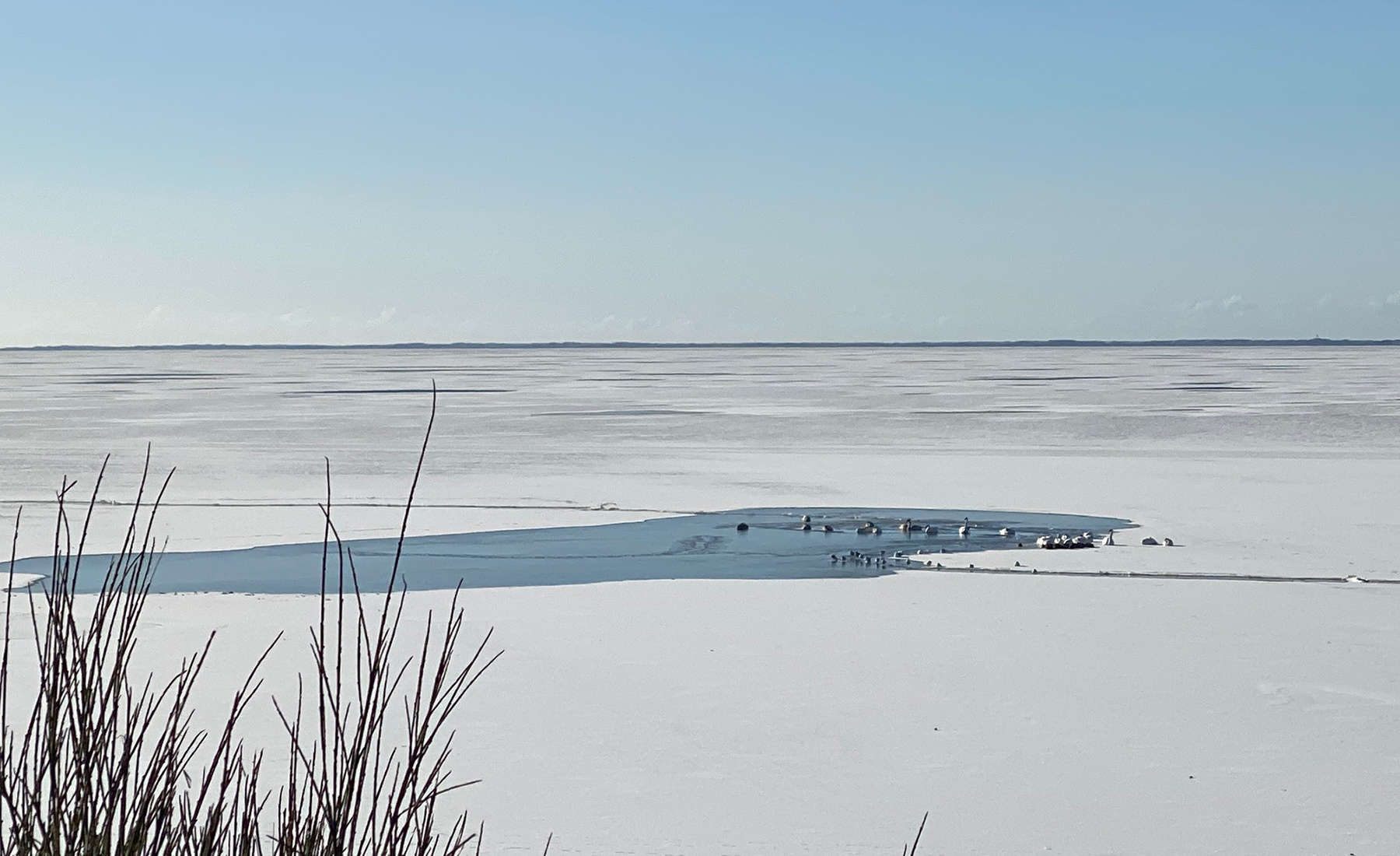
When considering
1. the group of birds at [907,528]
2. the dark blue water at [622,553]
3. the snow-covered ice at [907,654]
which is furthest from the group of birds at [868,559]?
the group of birds at [907,528]

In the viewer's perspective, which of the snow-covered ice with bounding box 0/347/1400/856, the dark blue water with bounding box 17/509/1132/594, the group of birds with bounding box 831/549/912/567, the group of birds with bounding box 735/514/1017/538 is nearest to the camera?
the snow-covered ice with bounding box 0/347/1400/856

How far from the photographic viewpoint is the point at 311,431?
23.0m

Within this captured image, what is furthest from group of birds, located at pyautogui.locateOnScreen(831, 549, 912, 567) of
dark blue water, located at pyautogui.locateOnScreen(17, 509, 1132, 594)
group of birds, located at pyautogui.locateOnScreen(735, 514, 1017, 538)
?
group of birds, located at pyautogui.locateOnScreen(735, 514, 1017, 538)

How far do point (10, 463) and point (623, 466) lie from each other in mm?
7103

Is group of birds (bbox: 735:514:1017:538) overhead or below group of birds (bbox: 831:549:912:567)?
overhead

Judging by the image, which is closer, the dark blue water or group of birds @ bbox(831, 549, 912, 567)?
the dark blue water

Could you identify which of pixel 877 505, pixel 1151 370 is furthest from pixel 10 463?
pixel 1151 370

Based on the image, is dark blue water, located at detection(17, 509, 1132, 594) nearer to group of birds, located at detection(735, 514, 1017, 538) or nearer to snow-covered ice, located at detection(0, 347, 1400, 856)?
group of birds, located at detection(735, 514, 1017, 538)

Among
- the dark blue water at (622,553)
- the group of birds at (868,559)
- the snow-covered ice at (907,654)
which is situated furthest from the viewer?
the group of birds at (868,559)

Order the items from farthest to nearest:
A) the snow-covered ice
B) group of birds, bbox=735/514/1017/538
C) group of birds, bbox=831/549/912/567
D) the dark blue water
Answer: group of birds, bbox=735/514/1017/538 → group of birds, bbox=831/549/912/567 → the dark blue water → the snow-covered ice

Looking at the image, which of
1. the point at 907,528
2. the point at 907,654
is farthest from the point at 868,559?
the point at 907,654

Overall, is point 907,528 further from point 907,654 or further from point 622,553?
point 907,654

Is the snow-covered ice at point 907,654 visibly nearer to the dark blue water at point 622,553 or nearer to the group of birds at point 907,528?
the dark blue water at point 622,553

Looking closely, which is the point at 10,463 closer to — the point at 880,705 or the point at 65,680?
the point at 880,705
